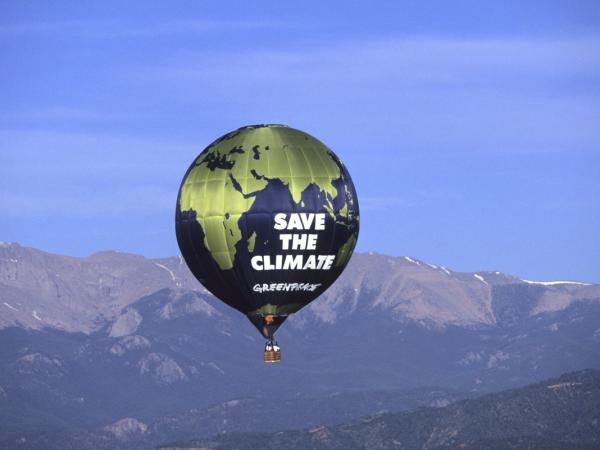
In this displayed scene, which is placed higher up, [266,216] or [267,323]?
[266,216]

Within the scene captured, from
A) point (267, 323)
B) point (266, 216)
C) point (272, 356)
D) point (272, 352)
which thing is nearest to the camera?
point (266, 216)

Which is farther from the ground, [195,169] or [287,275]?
[195,169]

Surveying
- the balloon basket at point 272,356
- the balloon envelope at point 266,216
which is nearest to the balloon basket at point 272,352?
the balloon basket at point 272,356

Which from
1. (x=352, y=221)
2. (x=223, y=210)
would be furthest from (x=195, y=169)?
(x=352, y=221)

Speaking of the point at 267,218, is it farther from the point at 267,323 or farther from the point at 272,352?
the point at 272,352

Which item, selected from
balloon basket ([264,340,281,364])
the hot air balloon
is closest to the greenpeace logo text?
the hot air balloon

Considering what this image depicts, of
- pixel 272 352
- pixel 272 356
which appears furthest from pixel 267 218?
pixel 272 356

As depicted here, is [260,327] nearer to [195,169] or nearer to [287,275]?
[287,275]
